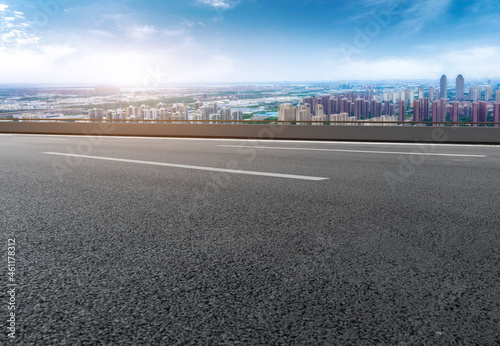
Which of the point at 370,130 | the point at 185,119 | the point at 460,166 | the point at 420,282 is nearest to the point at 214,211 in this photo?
the point at 420,282

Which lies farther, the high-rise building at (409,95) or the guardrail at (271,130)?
the high-rise building at (409,95)

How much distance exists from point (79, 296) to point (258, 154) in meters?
9.08

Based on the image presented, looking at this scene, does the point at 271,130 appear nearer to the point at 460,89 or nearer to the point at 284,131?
the point at 284,131

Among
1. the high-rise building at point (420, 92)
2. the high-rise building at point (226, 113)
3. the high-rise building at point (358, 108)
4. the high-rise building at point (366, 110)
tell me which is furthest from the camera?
the high-rise building at point (226, 113)

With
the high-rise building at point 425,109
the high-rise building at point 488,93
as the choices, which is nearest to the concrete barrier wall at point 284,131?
the high-rise building at point 425,109

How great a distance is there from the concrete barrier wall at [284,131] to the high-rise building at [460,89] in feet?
7.45

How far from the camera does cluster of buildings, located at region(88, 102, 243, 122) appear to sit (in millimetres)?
21141

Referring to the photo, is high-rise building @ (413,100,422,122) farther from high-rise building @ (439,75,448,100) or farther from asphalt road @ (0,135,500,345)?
asphalt road @ (0,135,500,345)

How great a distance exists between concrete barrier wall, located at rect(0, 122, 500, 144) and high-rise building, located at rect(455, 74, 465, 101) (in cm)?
227

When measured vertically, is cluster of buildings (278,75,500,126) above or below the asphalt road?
above

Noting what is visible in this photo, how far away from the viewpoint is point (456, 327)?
2295 millimetres

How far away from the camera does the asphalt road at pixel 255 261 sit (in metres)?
2.31

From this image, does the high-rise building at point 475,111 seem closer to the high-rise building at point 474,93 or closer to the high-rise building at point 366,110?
the high-rise building at point 474,93

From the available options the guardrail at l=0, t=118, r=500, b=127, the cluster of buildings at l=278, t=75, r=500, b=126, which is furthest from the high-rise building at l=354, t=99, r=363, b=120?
the guardrail at l=0, t=118, r=500, b=127
